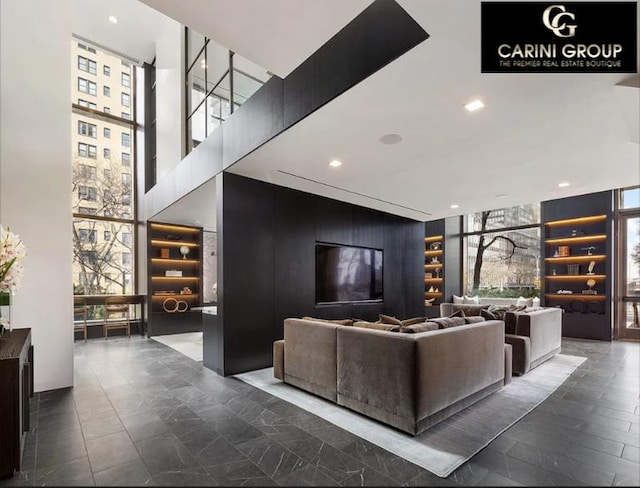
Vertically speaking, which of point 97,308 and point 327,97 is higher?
point 327,97

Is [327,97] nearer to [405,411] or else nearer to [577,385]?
[405,411]

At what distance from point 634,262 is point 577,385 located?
14.4 ft

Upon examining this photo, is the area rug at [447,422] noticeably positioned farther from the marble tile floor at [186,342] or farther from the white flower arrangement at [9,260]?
the white flower arrangement at [9,260]

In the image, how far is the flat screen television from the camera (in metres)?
5.82

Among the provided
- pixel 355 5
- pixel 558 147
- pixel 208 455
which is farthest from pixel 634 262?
pixel 208 455

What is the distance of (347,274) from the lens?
6262 millimetres

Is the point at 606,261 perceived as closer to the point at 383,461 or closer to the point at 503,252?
the point at 503,252

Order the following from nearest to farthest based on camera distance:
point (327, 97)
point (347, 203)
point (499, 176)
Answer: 1. point (327, 97)
2. point (499, 176)
3. point (347, 203)

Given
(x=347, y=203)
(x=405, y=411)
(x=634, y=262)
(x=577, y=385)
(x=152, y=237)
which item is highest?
(x=347, y=203)

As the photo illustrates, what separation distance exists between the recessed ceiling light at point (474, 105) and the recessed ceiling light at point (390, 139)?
74cm

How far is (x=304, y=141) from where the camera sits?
3721 mm

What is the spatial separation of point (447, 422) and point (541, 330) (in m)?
2.96

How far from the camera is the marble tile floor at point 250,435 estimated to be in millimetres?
2176

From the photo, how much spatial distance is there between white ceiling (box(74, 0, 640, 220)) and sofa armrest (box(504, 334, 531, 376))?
2102 millimetres
